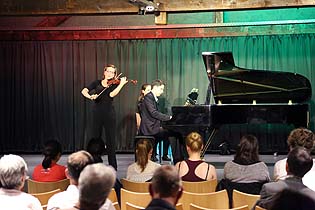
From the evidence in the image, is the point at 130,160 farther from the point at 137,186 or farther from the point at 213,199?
the point at 213,199

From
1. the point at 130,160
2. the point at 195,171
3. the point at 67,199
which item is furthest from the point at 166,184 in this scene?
the point at 130,160

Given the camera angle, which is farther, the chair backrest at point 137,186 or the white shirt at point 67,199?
the chair backrest at point 137,186

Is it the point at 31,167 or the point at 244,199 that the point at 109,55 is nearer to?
the point at 31,167

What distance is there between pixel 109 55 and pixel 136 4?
11.7 ft

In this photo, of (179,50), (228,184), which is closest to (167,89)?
(179,50)

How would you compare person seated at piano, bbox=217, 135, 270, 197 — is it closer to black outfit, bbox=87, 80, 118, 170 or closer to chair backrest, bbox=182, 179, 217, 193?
chair backrest, bbox=182, 179, 217, 193

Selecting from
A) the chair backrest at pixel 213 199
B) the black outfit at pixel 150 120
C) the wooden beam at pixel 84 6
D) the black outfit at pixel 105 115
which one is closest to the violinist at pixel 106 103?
the black outfit at pixel 105 115

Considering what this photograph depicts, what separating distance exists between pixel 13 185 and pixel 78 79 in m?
8.48

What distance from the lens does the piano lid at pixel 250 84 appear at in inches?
329

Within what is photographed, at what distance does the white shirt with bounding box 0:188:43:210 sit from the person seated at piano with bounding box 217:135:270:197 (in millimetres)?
1728

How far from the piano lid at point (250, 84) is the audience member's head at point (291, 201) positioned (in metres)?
5.46

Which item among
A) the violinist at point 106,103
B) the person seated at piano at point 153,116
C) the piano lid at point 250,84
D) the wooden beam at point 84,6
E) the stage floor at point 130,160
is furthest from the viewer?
the stage floor at point 130,160

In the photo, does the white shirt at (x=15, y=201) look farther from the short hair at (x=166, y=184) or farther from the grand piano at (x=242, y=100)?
the grand piano at (x=242, y=100)

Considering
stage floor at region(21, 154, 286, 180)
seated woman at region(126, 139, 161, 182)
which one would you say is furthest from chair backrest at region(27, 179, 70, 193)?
stage floor at region(21, 154, 286, 180)
